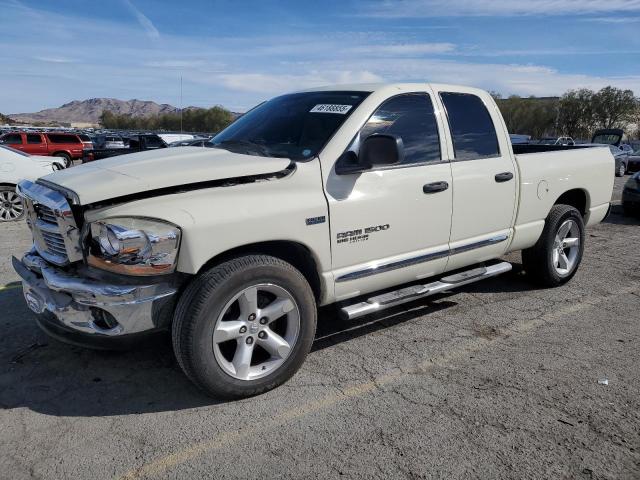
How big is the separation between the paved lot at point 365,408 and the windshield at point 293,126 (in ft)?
4.98

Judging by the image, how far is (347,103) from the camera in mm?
3854

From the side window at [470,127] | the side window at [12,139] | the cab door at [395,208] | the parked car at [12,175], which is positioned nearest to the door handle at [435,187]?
the cab door at [395,208]

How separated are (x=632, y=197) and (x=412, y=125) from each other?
8.41m

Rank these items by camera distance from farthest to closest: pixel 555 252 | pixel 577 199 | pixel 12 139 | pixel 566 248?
pixel 12 139 → pixel 577 199 → pixel 566 248 → pixel 555 252

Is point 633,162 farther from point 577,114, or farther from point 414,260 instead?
point 577,114

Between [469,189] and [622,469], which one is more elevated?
[469,189]

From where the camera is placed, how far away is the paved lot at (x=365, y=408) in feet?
8.67

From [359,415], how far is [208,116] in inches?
4221

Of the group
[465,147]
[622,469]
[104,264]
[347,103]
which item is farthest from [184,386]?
[465,147]

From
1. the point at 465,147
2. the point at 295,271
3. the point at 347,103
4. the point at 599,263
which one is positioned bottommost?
the point at 599,263

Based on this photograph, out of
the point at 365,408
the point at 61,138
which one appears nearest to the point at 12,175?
the point at 365,408

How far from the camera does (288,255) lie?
3.49m

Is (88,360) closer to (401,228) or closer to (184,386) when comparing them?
(184,386)

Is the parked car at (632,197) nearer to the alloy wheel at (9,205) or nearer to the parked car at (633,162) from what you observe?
the alloy wheel at (9,205)
